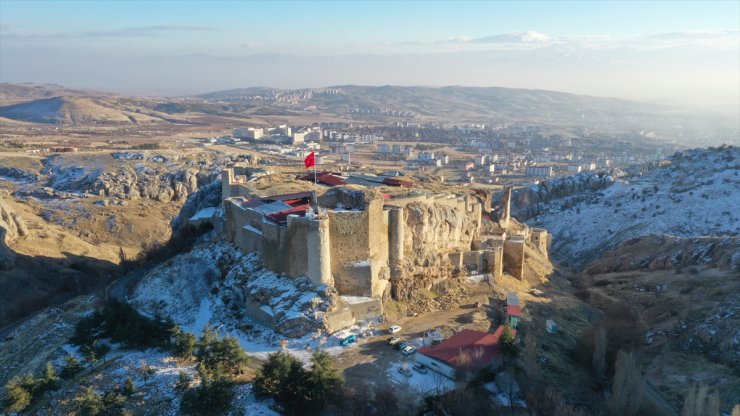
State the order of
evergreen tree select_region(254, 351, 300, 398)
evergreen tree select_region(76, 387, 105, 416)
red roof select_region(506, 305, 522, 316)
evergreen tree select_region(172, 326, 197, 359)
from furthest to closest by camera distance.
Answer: red roof select_region(506, 305, 522, 316) < evergreen tree select_region(172, 326, 197, 359) < evergreen tree select_region(254, 351, 300, 398) < evergreen tree select_region(76, 387, 105, 416)

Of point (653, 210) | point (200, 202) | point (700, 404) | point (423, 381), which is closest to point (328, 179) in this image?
point (200, 202)

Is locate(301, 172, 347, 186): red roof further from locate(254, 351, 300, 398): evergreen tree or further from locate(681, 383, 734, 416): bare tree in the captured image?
locate(681, 383, 734, 416): bare tree

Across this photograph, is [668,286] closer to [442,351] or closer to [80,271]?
[442,351]

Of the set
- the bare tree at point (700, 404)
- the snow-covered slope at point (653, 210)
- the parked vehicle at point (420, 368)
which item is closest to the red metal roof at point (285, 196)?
the parked vehicle at point (420, 368)

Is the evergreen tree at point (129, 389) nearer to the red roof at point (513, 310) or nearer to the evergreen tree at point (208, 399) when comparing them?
the evergreen tree at point (208, 399)

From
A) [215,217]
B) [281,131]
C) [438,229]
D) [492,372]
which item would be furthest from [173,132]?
[492,372]

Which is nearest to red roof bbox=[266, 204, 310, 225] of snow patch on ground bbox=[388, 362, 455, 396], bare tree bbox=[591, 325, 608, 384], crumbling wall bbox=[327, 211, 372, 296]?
crumbling wall bbox=[327, 211, 372, 296]
